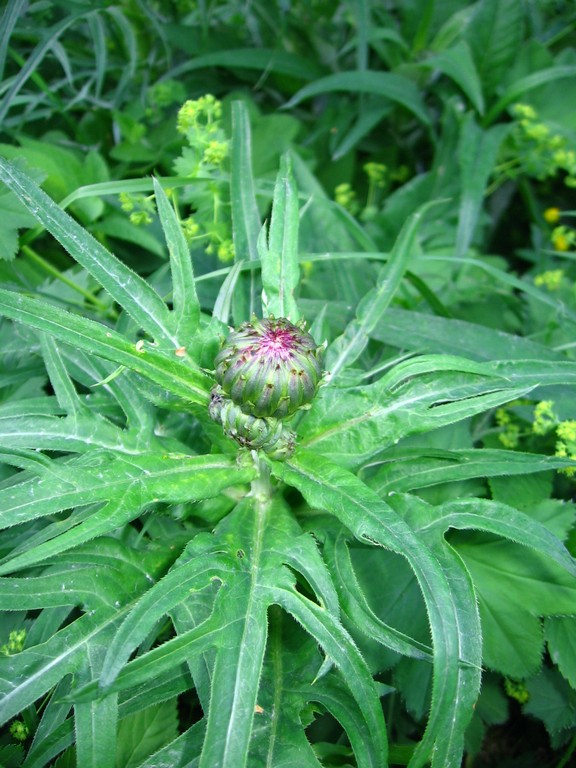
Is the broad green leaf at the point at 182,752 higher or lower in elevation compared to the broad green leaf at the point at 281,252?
lower

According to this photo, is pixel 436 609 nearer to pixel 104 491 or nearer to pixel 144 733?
pixel 104 491

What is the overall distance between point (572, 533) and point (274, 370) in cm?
91

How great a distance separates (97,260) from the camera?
1.36m

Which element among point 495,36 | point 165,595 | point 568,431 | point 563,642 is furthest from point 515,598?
point 495,36

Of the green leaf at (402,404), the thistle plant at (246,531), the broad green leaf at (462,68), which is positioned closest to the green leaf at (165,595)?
the thistle plant at (246,531)

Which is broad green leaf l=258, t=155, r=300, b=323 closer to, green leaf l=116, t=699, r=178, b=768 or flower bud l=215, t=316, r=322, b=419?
flower bud l=215, t=316, r=322, b=419

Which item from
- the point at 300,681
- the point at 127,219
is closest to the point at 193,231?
the point at 127,219

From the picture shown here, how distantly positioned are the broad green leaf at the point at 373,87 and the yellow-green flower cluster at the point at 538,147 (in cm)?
34

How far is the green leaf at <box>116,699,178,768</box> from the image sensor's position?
1.50m

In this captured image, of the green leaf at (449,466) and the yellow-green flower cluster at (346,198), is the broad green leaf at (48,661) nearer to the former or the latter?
the green leaf at (449,466)

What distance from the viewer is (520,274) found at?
9.74ft

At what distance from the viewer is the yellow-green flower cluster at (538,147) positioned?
247 centimetres

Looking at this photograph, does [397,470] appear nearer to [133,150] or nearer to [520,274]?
[133,150]

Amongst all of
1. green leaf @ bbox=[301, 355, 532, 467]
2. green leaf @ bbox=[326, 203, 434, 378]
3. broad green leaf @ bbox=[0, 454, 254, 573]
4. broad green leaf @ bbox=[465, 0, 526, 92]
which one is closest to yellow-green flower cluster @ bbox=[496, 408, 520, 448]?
green leaf @ bbox=[301, 355, 532, 467]
